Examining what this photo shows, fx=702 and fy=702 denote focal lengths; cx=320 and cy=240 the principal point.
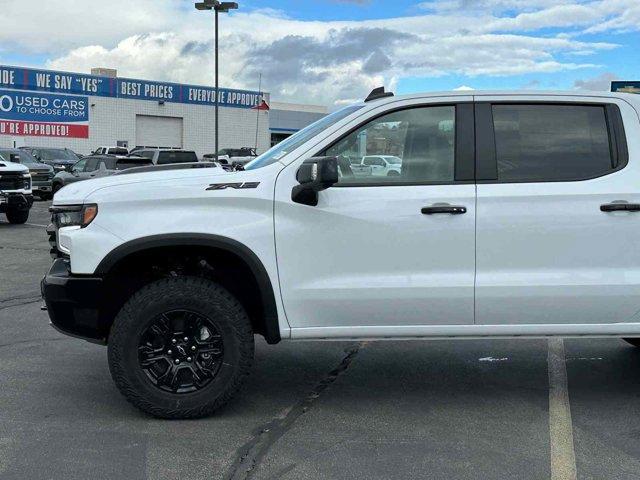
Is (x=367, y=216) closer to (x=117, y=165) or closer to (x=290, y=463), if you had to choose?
(x=290, y=463)

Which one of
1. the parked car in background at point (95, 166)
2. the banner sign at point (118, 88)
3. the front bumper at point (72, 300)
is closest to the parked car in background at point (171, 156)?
the parked car in background at point (95, 166)

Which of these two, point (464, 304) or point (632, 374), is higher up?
point (464, 304)

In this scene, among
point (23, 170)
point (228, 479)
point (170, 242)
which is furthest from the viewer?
point (23, 170)

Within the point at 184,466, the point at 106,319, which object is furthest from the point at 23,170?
the point at 184,466

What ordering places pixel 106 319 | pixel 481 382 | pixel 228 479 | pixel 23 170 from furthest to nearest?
1. pixel 23 170
2. pixel 481 382
3. pixel 106 319
4. pixel 228 479

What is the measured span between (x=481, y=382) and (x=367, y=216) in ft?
6.03

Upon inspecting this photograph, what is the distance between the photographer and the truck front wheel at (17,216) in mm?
16234

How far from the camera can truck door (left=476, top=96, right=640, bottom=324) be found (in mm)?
4266

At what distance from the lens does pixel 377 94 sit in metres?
4.57

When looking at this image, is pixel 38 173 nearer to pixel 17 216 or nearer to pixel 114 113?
pixel 17 216

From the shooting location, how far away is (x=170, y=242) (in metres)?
4.13

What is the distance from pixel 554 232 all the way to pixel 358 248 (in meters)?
1.20

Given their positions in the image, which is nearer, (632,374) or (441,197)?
(441,197)

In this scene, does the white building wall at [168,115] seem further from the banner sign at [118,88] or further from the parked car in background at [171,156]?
the parked car in background at [171,156]
